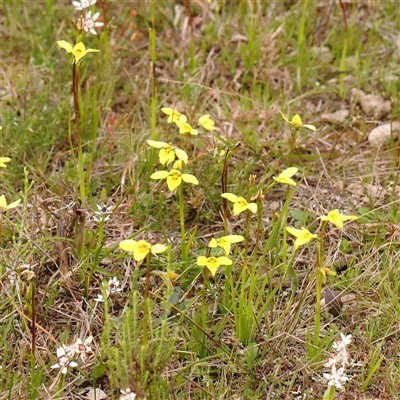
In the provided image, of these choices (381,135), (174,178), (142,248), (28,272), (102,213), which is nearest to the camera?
(142,248)

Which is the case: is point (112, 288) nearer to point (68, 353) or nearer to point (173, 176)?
point (68, 353)

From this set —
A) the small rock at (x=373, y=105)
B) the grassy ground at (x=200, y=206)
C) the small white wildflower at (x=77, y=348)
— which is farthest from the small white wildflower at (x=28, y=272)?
the small rock at (x=373, y=105)

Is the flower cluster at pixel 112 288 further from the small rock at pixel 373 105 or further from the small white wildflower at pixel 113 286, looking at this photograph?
the small rock at pixel 373 105

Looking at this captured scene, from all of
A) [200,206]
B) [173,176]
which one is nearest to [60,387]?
[173,176]

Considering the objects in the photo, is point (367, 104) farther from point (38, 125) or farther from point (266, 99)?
point (38, 125)

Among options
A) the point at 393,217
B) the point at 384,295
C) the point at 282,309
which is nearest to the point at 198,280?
the point at 282,309
